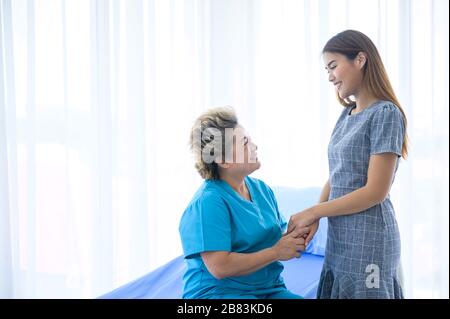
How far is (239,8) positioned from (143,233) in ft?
4.77

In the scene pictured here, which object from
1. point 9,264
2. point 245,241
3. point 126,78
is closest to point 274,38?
point 126,78

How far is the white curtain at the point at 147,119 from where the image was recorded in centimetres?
222

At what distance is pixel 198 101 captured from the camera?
268 cm

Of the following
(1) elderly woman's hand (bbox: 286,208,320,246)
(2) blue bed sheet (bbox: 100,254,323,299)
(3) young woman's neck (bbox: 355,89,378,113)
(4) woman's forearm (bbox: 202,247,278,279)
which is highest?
(3) young woman's neck (bbox: 355,89,378,113)

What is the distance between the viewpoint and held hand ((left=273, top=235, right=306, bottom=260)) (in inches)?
47.8

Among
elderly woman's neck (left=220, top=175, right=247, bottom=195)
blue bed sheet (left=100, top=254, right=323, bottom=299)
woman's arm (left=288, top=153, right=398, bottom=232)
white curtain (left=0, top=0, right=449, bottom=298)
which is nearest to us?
woman's arm (left=288, top=153, right=398, bottom=232)

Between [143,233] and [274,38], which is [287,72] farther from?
[143,233]

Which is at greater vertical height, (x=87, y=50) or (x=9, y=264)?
(x=87, y=50)

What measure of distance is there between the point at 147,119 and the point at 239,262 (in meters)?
1.46

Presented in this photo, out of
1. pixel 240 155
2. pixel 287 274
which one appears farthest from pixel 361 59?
pixel 287 274

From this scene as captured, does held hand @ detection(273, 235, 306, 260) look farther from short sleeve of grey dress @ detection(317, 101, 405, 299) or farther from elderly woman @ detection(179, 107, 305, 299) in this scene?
short sleeve of grey dress @ detection(317, 101, 405, 299)

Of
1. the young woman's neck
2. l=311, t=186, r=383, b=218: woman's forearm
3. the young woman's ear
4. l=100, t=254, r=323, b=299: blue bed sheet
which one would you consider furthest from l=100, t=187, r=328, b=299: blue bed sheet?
the young woman's ear

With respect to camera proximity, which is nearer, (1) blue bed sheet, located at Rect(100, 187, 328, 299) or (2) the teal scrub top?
(2) the teal scrub top

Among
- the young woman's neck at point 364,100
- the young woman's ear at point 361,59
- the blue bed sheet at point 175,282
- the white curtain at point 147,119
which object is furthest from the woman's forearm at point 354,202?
the white curtain at point 147,119
